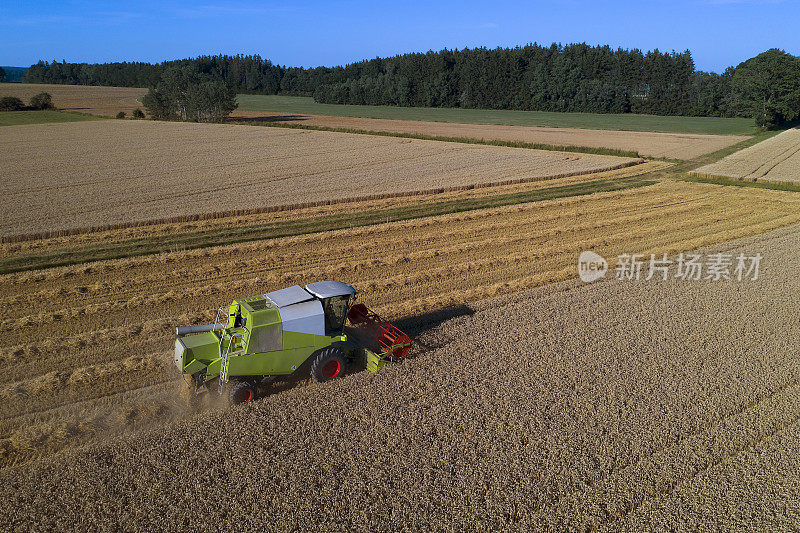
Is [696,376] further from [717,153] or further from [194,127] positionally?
[194,127]

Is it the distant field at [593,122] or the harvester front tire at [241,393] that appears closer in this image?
the harvester front tire at [241,393]

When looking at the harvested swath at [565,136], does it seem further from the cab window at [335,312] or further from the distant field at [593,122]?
the cab window at [335,312]

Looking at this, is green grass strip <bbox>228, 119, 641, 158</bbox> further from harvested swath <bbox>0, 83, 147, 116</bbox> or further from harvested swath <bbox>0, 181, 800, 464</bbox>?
harvested swath <bbox>0, 83, 147, 116</bbox>

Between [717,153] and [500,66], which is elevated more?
[500,66]

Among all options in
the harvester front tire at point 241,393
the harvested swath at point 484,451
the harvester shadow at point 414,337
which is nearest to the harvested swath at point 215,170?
the harvester shadow at point 414,337

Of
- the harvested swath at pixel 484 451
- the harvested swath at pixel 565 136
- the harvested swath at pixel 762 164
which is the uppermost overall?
the harvested swath at pixel 565 136

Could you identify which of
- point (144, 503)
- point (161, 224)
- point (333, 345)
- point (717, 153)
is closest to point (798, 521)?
point (333, 345)

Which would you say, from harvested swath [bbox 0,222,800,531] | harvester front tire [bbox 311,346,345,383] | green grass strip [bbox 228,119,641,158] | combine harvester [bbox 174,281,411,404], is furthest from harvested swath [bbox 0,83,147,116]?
harvested swath [bbox 0,222,800,531]

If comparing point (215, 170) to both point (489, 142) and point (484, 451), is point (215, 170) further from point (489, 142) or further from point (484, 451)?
point (484, 451)
